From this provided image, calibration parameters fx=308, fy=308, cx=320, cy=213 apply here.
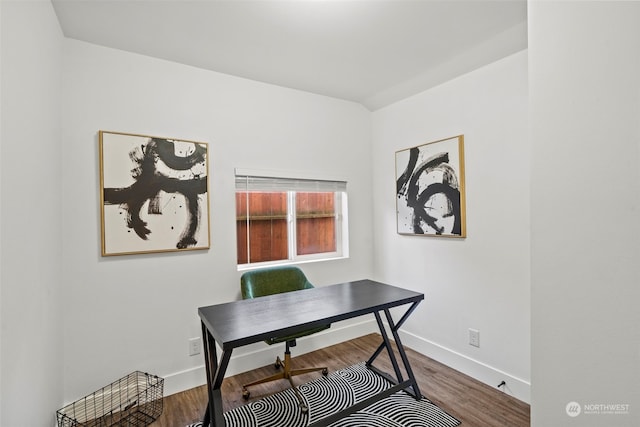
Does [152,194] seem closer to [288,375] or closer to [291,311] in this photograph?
[291,311]

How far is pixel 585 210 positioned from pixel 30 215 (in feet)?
7.26

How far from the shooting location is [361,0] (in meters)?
1.75

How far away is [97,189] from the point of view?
2139 mm

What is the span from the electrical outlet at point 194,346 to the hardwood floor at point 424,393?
0.91 feet

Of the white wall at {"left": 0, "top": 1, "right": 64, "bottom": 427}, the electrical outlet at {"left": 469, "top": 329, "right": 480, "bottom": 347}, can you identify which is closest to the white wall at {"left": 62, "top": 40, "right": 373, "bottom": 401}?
the white wall at {"left": 0, "top": 1, "right": 64, "bottom": 427}

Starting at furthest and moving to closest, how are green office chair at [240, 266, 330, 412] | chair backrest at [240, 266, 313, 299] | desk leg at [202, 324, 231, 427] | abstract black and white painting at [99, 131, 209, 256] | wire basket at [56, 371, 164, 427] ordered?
chair backrest at [240, 266, 313, 299], green office chair at [240, 266, 330, 412], abstract black and white painting at [99, 131, 209, 256], wire basket at [56, 371, 164, 427], desk leg at [202, 324, 231, 427]

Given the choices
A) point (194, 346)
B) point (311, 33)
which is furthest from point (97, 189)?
point (311, 33)

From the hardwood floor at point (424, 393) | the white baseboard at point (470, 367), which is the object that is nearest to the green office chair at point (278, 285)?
the hardwood floor at point (424, 393)

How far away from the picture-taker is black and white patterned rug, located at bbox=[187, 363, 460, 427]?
6.58 feet

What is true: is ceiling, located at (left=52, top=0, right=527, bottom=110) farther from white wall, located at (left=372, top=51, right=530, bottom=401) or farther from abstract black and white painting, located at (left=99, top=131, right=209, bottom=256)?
abstract black and white painting, located at (left=99, top=131, right=209, bottom=256)

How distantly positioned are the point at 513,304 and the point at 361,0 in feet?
7.52

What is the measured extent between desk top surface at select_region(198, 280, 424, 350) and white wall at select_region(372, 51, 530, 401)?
2.31ft

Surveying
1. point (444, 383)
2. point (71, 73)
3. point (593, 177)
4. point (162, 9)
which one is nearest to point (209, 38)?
point (162, 9)

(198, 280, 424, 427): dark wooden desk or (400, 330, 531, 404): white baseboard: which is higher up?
(198, 280, 424, 427): dark wooden desk
